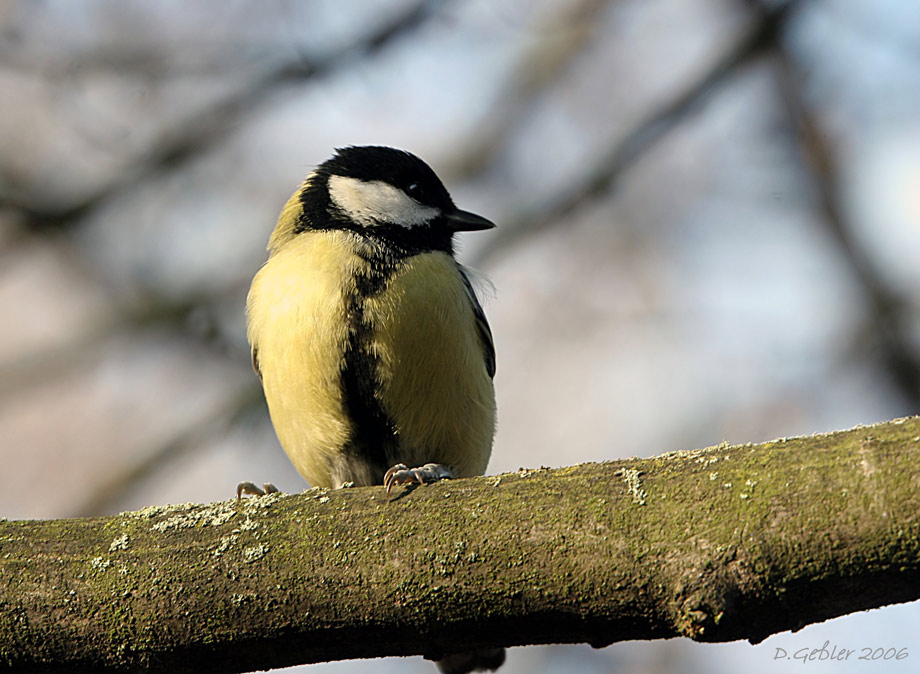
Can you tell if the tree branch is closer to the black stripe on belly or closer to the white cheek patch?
the black stripe on belly

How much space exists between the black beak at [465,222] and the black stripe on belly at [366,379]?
59 centimetres

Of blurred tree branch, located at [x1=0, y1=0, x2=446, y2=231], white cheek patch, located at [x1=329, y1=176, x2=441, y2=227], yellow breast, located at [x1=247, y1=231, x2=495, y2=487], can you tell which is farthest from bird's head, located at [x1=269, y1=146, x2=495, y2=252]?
blurred tree branch, located at [x1=0, y1=0, x2=446, y2=231]

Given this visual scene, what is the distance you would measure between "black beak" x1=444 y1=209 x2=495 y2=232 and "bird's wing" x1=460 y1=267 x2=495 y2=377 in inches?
10.9

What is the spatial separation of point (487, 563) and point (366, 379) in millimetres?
1420

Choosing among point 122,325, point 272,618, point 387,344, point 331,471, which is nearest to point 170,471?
point 122,325

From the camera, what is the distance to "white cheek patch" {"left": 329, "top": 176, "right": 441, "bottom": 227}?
3.87m

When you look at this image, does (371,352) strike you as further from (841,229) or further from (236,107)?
(841,229)

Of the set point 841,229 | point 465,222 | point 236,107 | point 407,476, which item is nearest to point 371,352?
point 407,476

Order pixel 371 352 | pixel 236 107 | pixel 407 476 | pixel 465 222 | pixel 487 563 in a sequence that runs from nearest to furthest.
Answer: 1. pixel 487 563
2. pixel 407 476
3. pixel 371 352
4. pixel 465 222
5. pixel 236 107

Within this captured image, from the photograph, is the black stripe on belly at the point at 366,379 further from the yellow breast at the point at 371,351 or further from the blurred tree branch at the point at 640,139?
the blurred tree branch at the point at 640,139

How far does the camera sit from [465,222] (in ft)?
13.6

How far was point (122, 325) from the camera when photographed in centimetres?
487

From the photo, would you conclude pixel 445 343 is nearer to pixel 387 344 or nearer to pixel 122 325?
pixel 387 344

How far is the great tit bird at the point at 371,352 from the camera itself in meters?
3.34
